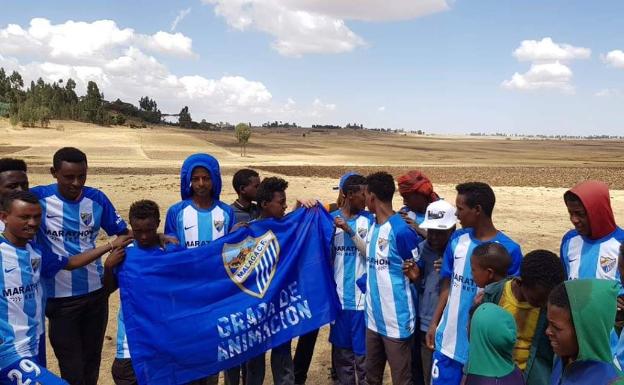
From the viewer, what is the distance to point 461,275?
3.86 m

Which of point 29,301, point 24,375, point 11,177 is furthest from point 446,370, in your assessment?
point 11,177

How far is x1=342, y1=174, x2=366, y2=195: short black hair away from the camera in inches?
200

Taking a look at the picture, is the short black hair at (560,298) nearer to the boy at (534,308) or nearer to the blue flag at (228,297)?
the boy at (534,308)

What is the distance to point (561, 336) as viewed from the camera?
235 cm

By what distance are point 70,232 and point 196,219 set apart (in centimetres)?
117

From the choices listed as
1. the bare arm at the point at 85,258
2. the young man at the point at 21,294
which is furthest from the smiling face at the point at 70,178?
the young man at the point at 21,294

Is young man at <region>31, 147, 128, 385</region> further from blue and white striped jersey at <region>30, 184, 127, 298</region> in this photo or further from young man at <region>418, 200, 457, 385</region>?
young man at <region>418, 200, 457, 385</region>

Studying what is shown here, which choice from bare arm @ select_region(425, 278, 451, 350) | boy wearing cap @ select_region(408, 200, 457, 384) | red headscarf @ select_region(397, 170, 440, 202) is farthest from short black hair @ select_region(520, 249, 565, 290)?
red headscarf @ select_region(397, 170, 440, 202)

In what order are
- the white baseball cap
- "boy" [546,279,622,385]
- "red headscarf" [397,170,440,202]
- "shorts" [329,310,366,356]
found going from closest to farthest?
"boy" [546,279,622,385], the white baseball cap, "shorts" [329,310,366,356], "red headscarf" [397,170,440,202]

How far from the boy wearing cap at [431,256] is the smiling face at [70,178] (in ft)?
10.6

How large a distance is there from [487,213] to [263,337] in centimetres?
243

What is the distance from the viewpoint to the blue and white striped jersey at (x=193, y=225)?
15.9 feet

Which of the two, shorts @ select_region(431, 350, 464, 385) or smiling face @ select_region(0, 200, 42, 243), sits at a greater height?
smiling face @ select_region(0, 200, 42, 243)

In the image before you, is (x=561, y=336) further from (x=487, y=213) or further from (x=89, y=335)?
(x=89, y=335)
